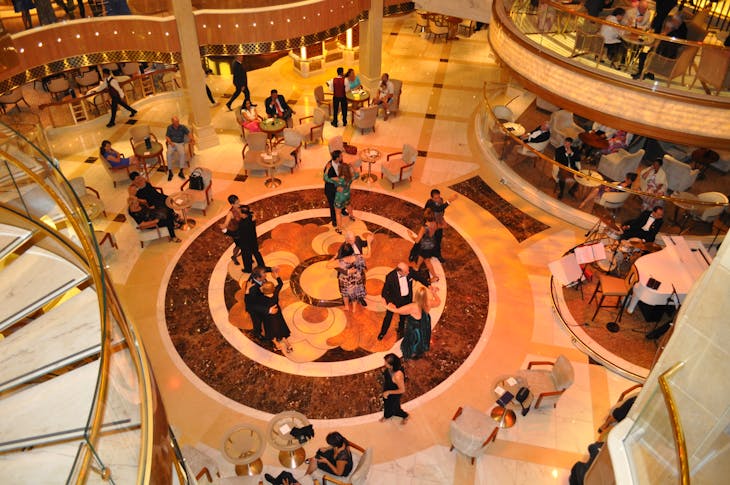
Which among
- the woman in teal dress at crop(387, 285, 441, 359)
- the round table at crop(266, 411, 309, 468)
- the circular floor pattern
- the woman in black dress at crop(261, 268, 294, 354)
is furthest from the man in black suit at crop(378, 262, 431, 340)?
the round table at crop(266, 411, 309, 468)

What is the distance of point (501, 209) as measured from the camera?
11.1m

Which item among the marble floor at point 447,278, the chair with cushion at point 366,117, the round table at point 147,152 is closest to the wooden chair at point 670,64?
the marble floor at point 447,278

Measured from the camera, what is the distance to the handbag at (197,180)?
34.2 feet

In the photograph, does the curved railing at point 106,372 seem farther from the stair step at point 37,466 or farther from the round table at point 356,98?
the round table at point 356,98

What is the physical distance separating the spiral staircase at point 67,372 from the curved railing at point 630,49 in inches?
320

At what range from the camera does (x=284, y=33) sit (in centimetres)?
1209

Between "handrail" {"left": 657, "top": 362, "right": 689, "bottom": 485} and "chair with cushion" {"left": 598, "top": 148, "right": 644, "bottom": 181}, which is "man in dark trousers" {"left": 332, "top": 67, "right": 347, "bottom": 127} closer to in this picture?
"chair with cushion" {"left": 598, "top": 148, "right": 644, "bottom": 181}

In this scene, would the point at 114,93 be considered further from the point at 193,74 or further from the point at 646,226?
the point at 646,226

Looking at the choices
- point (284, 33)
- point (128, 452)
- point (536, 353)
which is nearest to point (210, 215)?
point (284, 33)

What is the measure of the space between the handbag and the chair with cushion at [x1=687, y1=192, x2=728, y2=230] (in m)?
8.73

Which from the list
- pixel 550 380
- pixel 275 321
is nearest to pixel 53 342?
pixel 275 321

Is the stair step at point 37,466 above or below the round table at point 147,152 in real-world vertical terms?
above

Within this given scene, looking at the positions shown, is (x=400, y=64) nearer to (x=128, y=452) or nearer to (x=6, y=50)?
(x=6, y=50)

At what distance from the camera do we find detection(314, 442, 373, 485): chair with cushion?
250 inches
